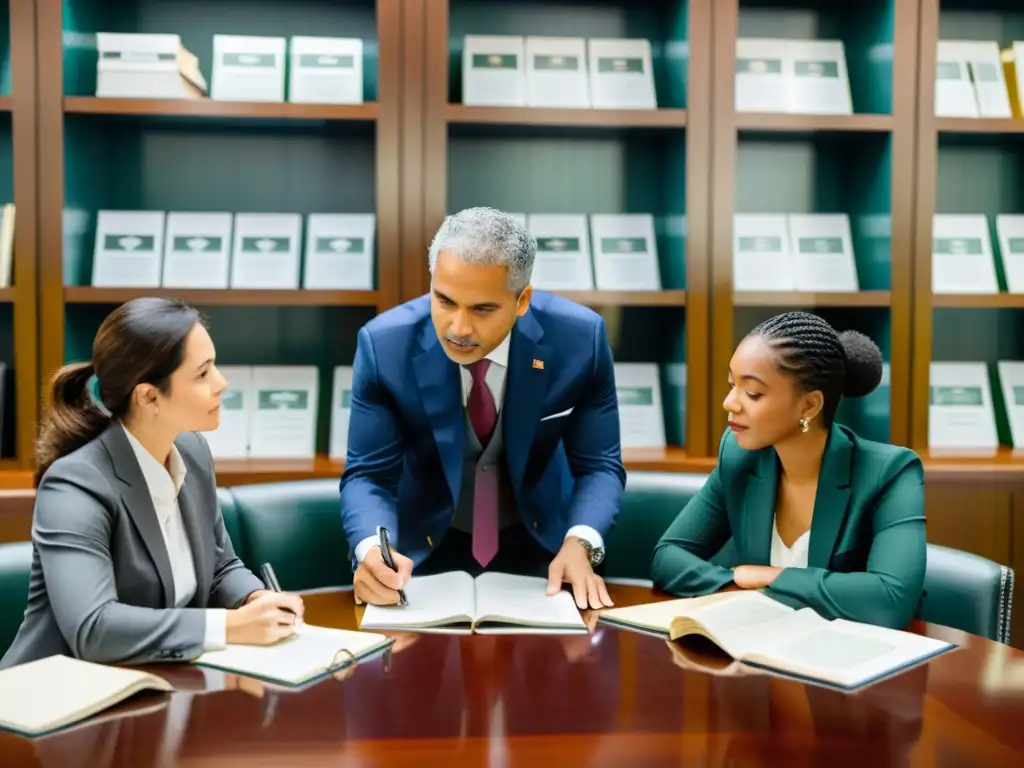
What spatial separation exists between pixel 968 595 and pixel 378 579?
105cm

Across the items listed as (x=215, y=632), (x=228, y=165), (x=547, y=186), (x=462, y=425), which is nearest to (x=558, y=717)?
(x=215, y=632)

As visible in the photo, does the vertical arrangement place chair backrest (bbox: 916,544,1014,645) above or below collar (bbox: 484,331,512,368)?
below

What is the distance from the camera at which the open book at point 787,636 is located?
1.42 m

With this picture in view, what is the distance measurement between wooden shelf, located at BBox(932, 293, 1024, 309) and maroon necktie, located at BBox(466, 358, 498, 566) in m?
1.70

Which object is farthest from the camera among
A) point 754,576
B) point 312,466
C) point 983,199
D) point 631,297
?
point 983,199

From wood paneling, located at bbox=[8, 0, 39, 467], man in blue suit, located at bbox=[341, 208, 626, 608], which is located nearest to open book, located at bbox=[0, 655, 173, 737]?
man in blue suit, located at bbox=[341, 208, 626, 608]

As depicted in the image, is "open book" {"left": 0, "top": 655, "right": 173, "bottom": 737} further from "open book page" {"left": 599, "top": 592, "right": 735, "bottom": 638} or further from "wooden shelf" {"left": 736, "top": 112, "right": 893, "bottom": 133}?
"wooden shelf" {"left": 736, "top": 112, "right": 893, "bottom": 133}

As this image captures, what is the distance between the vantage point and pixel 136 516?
162 cm

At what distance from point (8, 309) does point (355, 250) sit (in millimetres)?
1074

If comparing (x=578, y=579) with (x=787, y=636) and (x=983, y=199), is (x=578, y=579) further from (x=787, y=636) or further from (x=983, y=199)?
(x=983, y=199)

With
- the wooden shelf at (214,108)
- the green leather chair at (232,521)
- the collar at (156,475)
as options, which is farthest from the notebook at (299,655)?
the wooden shelf at (214,108)

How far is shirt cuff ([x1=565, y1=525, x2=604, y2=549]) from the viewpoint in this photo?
201cm

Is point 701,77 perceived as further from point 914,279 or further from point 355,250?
point 355,250

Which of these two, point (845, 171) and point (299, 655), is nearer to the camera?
point (299, 655)
